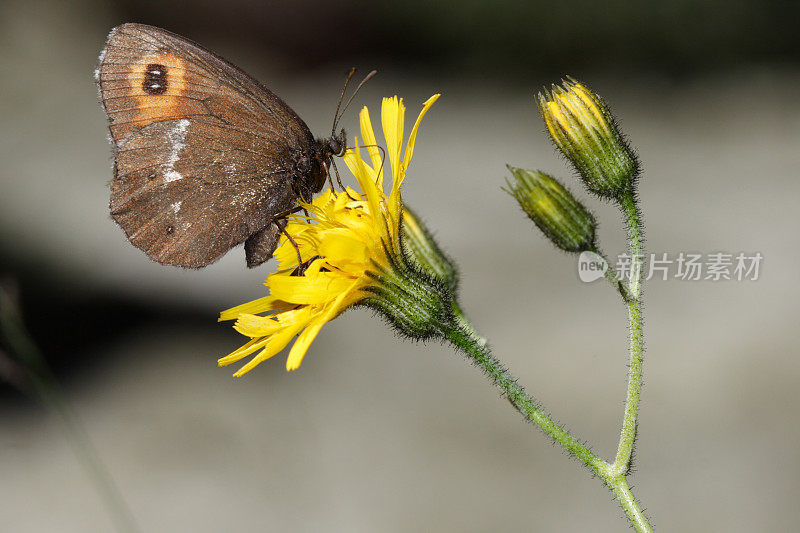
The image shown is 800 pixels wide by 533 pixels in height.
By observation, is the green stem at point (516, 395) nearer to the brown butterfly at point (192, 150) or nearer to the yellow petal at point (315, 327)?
the yellow petal at point (315, 327)

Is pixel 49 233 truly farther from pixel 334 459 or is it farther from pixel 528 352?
pixel 528 352

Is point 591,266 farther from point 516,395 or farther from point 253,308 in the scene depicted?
point 253,308

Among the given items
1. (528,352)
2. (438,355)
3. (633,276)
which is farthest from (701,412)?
(633,276)

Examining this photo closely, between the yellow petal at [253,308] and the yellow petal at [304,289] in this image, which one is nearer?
the yellow petal at [304,289]

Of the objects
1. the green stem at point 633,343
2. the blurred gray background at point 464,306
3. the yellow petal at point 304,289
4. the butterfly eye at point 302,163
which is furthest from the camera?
the blurred gray background at point 464,306

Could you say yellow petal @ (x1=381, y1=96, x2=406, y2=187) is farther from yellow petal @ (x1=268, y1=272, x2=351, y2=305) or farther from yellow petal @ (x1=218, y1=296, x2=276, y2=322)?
yellow petal @ (x1=218, y1=296, x2=276, y2=322)

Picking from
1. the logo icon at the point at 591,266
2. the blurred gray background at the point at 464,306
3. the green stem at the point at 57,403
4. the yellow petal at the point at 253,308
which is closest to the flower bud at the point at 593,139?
the logo icon at the point at 591,266

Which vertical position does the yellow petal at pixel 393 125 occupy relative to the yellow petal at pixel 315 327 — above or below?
above

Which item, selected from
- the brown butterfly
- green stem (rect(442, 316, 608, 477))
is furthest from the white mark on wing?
green stem (rect(442, 316, 608, 477))
